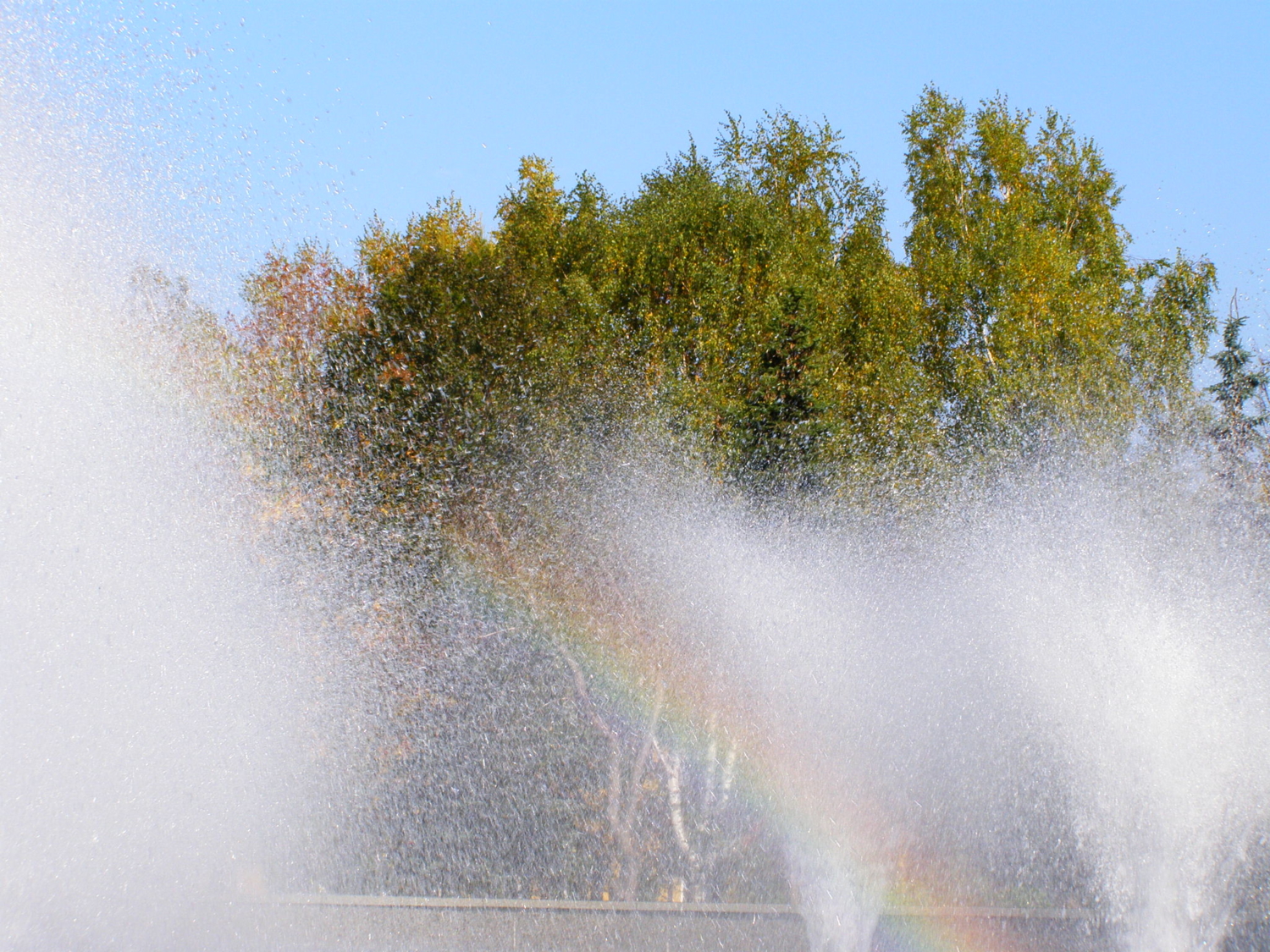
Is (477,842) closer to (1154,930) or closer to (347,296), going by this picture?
(347,296)

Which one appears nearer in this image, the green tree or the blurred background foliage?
the blurred background foliage

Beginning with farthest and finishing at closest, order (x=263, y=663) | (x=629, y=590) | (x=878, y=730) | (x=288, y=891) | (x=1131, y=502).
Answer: (x=1131, y=502), (x=629, y=590), (x=878, y=730), (x=288, y=891), (x=263, y=663)

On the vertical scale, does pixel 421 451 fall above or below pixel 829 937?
above

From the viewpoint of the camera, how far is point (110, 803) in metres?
7.71

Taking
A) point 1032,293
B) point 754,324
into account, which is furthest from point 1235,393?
point 754,324

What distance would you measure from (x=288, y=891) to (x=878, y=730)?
7447 mm

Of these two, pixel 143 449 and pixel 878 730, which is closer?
pixel 143 449

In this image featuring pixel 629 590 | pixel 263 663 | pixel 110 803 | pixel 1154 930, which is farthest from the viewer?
pixel 629 590

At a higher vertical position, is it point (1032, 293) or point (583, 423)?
point (1032, 293)

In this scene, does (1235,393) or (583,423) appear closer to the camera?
(583,423)

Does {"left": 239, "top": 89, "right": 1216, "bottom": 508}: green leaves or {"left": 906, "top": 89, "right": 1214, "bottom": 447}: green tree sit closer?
{"left": 239, "top": 89, "right": 1216, "bottom": 508}: green leaves

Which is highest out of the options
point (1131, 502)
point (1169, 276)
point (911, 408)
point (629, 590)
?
point (1169, 276)

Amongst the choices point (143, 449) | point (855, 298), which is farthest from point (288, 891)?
point (855, 298)

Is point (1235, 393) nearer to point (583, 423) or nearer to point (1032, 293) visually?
point (1032, 293)
